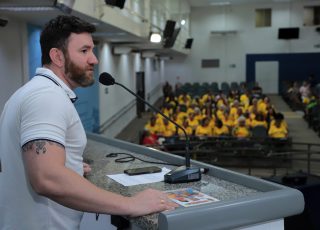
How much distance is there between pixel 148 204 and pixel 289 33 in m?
21.6

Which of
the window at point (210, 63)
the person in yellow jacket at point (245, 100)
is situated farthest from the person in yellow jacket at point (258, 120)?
the window at point (210, 63)

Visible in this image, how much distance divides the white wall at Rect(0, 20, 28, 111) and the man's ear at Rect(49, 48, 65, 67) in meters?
4.78

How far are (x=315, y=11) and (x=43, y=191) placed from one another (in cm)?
2254

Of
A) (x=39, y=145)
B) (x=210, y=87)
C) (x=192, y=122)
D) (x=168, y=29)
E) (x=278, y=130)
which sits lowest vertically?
(x=278, y=130)

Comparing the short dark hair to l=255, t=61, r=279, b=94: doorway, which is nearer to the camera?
the short dark hair

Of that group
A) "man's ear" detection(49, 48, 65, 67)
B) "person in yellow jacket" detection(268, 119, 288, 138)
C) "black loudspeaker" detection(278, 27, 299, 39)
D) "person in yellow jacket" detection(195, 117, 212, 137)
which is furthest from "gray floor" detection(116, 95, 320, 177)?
"man's ear" detection(49, 48, 65, 67)

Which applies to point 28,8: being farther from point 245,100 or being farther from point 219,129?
point 245,100

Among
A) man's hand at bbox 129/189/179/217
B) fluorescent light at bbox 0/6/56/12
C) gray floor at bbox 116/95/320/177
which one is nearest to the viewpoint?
man's hand at bbox 129/189/179/217

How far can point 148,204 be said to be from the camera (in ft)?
4.68

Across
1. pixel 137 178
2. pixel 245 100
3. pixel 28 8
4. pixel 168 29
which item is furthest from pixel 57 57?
pixel 245 100

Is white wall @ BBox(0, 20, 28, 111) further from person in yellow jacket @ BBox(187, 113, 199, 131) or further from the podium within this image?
person in yellow jacket @ BBox(187, 113, 199, 131)

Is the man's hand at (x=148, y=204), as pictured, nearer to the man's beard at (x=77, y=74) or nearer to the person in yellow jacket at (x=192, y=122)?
the man's beard at (x=77, y=74)

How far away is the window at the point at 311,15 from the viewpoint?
21.4m

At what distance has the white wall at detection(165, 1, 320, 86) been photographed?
21594 millimetres
